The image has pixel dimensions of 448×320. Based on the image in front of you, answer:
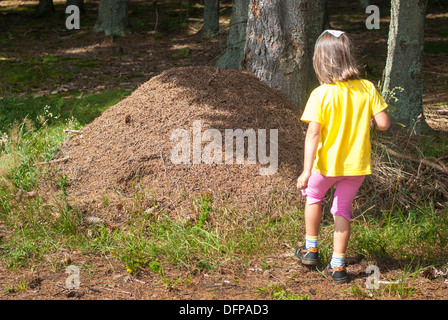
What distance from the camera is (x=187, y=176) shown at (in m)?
4.71

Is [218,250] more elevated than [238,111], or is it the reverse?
[238,111]

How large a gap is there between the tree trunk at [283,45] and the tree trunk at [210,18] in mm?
9250

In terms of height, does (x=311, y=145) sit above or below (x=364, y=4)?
below

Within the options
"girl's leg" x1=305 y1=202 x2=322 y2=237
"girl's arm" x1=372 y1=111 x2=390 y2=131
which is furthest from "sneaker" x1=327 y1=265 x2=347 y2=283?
"girl's arm" x1=372 y1=111 x2=390 y2=131

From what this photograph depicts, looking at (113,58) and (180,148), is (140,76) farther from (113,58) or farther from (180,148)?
(180,148)

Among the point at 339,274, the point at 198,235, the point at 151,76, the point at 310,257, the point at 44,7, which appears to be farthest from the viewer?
the point at 44,7

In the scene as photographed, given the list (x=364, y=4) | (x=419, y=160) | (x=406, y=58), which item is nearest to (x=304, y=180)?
(x=419, y=160)

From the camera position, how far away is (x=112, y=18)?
48.1 feet

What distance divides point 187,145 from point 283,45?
1809mm

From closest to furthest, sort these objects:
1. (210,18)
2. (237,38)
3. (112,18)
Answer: (237,38), (112,18), (210,18)

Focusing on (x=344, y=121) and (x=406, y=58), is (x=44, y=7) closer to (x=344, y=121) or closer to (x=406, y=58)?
(x=406, y=58)

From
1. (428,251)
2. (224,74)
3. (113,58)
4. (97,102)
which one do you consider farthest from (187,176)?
(113,58)
